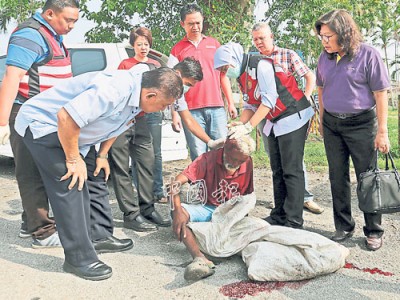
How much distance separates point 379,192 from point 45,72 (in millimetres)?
2592

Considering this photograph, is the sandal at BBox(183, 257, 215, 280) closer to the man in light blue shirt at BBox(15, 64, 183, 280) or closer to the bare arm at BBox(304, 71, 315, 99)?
the man in light blue shirt at BBox(15, 64, 183, 280)

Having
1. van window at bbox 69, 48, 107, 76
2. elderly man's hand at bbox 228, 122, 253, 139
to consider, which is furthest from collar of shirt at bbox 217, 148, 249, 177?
van window at bbox 69, 48, 107, 76

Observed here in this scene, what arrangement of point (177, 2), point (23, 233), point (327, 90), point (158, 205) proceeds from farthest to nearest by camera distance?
point (177, 2)
point (158, 205)
point (23, 233)
point (327, 90)

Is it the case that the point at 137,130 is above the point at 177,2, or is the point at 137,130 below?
below

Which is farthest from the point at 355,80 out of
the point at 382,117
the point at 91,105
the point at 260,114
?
the point at 91,105

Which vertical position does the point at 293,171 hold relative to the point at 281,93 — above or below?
below

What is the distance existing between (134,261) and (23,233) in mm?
1152

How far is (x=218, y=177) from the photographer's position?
13.0ft

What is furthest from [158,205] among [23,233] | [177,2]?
[177,2]

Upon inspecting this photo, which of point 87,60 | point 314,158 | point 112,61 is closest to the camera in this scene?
point 112,61

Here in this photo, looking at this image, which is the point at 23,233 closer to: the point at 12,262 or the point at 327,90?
the point at 12,262

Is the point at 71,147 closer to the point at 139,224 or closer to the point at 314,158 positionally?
the point at 139,224

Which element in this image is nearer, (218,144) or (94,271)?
(94,271)

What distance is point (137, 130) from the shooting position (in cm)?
449
